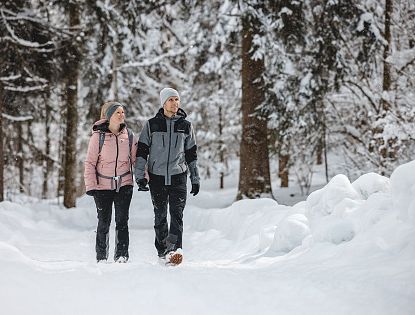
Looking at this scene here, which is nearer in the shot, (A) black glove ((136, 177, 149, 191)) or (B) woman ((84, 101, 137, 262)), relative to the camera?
(A) black glove ((136, 177, 149, 191))

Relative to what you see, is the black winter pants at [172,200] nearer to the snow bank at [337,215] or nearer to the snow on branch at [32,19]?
the snow bank at [337,215]

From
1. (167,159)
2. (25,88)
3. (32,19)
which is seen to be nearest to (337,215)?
(167,159)

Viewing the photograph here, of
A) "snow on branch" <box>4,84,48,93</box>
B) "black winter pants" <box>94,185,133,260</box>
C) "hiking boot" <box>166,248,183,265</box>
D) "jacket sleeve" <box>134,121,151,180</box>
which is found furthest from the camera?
"snow on branch" <box>4,84,48,93</box>

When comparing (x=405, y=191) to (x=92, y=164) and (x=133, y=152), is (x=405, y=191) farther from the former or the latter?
(x=92, y=164)

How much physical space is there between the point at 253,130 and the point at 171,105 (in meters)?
5.48

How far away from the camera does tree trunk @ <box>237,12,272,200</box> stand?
10.8 m

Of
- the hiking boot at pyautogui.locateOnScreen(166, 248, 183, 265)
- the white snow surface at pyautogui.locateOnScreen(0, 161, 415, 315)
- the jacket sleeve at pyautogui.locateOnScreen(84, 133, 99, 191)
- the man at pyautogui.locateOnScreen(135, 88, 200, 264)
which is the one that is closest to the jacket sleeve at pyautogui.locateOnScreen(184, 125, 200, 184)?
the man at pyautogui.locateOnScreen(135, 88, 200, 264)

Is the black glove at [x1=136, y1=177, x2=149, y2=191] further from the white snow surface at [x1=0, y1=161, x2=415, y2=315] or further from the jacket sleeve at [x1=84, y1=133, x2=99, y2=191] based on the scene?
the white snow surface at [x1=0, y1=161, x2=415, y2=315]

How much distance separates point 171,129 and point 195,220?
5979 millimetres

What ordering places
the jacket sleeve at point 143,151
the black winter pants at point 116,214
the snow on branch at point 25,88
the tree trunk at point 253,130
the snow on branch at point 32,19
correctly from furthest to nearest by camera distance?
the snow on branch at point 25,88 → the snow on branch at point 32,19 → the tree trunk at point 253,130 → the black winter pants at point 116,214 → the jacket sleeve at point 143,151

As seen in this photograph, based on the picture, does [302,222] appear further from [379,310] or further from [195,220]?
[195,220]

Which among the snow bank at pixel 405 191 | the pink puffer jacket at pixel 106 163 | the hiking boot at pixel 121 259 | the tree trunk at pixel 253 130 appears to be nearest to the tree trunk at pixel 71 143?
the tree trunk at pixel 253 130

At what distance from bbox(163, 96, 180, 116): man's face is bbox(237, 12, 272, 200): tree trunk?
5341 millimetres

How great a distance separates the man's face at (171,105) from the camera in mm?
5594
